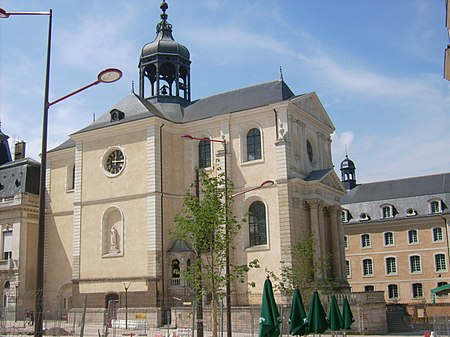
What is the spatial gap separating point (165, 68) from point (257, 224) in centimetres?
1503

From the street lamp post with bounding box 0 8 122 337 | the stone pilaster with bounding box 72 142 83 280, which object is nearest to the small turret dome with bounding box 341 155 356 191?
the stone pilaster with bounding box 72 142 83 280

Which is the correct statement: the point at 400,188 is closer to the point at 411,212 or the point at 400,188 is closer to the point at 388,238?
the point at 411,212

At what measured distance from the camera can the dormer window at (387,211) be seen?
61.6m

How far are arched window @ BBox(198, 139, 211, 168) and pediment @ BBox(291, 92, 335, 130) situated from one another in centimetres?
639

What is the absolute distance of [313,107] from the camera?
4222 centimetres

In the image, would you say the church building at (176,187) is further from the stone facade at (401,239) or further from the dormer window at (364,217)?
the dormer window at (364,217)

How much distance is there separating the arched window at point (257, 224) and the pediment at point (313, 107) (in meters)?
6.87

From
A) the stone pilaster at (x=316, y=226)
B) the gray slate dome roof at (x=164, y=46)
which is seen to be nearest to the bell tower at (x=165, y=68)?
the gray slate dome roof at (x=164, y=46)

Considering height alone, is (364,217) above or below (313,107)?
below

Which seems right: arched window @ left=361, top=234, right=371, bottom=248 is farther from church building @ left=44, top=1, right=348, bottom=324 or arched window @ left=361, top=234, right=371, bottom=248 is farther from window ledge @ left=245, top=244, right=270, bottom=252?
window ledge @ left=245, top=244, right=270, bottom=252

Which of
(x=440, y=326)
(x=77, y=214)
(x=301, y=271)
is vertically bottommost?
(x=440, y=326)

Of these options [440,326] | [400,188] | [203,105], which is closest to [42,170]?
[440,326]

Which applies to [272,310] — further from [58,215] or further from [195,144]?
[58,215]

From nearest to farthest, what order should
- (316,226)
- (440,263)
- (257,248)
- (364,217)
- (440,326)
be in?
(440,326) → (257,248) → (316,226) → (440,263) → (364,217)
